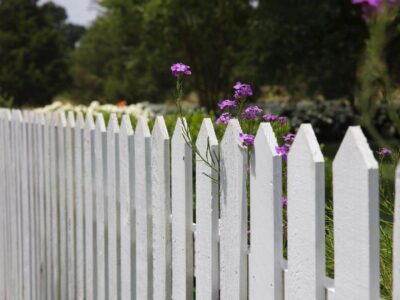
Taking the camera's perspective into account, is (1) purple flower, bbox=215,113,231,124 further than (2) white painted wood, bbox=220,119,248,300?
Yes

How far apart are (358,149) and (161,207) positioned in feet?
3.39

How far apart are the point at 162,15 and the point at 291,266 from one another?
52.9ft

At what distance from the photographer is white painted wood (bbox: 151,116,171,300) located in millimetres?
2203

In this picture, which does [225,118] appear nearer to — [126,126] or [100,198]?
[126,126]

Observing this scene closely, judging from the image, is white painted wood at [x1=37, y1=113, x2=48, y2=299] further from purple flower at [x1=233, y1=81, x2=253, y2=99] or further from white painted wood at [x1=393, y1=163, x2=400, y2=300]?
white painted wood at [x1=393, y1=163, x2=400, y2=300]

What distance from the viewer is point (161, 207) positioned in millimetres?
2223

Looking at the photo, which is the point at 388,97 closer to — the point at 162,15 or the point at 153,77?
the point at 162,15

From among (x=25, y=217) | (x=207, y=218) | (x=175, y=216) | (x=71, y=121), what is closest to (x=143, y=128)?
(x=175, y=216)

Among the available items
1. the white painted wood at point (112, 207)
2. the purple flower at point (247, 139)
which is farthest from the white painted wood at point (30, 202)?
the purple flower at point (247, 139)

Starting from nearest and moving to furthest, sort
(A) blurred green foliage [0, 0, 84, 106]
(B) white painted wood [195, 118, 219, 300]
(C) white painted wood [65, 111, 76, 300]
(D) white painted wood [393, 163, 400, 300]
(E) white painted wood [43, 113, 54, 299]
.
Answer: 1. (D) white painted wood [393, 163, 400, 300]
2. (B) white painted wood [195, 118, 219, 300]
3. (C) white painted wood [65, 111, 76, 300]
4. (E) white painted wood [43, 113, 54, 299]
5. (A) blurred green foliage [0, 0, 84, 106]

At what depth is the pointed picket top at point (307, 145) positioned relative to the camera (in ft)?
4.80

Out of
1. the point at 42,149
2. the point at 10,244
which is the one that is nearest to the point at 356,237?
the point at 42,149

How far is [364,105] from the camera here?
1327 mm

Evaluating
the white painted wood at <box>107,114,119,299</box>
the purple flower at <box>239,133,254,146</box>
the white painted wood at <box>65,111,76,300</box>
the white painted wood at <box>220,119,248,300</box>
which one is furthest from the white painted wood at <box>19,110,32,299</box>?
the purple flower at <box>239,133,254,146</box>
